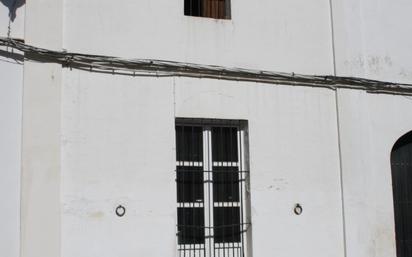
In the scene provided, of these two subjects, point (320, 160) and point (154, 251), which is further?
point (320, 160)

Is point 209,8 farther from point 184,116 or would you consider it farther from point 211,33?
point 184,116

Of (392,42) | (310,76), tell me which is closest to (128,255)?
(310,76)

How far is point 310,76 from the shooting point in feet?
28.6

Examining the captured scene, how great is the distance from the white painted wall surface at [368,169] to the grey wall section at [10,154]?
13.7 feet

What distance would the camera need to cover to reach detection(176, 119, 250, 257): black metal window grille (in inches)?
317

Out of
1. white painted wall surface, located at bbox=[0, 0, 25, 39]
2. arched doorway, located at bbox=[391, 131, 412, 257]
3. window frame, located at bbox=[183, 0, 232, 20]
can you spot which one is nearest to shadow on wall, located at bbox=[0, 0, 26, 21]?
white painted wall surface, located at bbox=[0, 0, 25, 39]

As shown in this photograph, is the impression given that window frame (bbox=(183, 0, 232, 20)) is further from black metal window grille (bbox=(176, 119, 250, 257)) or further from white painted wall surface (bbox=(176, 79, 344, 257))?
black metal window grille (bbox=(176, 119, 250, 257))

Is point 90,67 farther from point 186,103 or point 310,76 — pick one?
point 310,76

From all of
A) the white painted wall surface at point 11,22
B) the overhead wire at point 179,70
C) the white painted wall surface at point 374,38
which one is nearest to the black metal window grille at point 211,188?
the overhead wire at point 179,70

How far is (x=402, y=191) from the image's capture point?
945 centimetres

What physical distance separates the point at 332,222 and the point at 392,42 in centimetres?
280

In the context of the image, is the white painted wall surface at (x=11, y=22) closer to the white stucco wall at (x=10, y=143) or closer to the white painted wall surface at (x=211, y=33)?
the white stucco wall at (x=10, y=143)

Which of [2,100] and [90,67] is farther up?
[90,67]

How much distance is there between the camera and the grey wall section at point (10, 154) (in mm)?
6910
